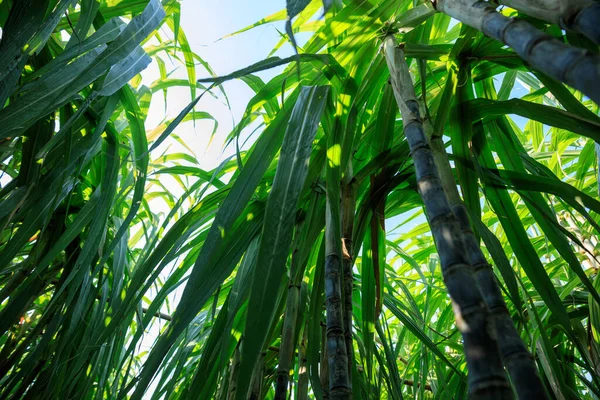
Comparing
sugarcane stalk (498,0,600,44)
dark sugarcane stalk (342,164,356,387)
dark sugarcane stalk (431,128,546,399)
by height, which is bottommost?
dark sugarcane stalk (431,128,546,399)

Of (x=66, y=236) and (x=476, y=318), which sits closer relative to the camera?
(x=476, y=318)

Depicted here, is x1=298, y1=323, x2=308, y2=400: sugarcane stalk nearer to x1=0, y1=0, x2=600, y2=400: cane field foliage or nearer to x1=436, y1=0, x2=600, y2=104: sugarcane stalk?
x1=0, y1=0, x2=600, y2=400: cane field foliage

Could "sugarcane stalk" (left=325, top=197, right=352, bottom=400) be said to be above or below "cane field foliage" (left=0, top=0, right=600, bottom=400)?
below

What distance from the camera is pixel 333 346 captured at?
48cm

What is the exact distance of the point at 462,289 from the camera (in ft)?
Result: 1.06

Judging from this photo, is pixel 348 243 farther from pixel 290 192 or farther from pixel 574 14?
pixel 574 14

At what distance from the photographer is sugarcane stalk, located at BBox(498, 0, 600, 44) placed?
0.79 feet

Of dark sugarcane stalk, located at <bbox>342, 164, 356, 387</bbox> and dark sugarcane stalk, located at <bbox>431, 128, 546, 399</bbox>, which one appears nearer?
dark sugarcane stalk, located at <bbox>431, 128, 546, 399</bbox>

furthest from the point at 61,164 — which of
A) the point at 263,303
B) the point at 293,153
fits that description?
the point at 263,303

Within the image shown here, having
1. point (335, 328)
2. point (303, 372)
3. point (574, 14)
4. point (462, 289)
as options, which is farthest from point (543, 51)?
point (303, 372)

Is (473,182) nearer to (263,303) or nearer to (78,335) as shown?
(263,303)

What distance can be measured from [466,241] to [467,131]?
0.33 metres

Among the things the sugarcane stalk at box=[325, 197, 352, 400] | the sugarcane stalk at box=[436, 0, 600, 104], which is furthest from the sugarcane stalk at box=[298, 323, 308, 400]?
the sugarcane stalk at box=[436, 0, 600, 104]

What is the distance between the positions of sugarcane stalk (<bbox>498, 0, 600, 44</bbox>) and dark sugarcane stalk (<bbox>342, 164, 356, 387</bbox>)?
1.32ft
